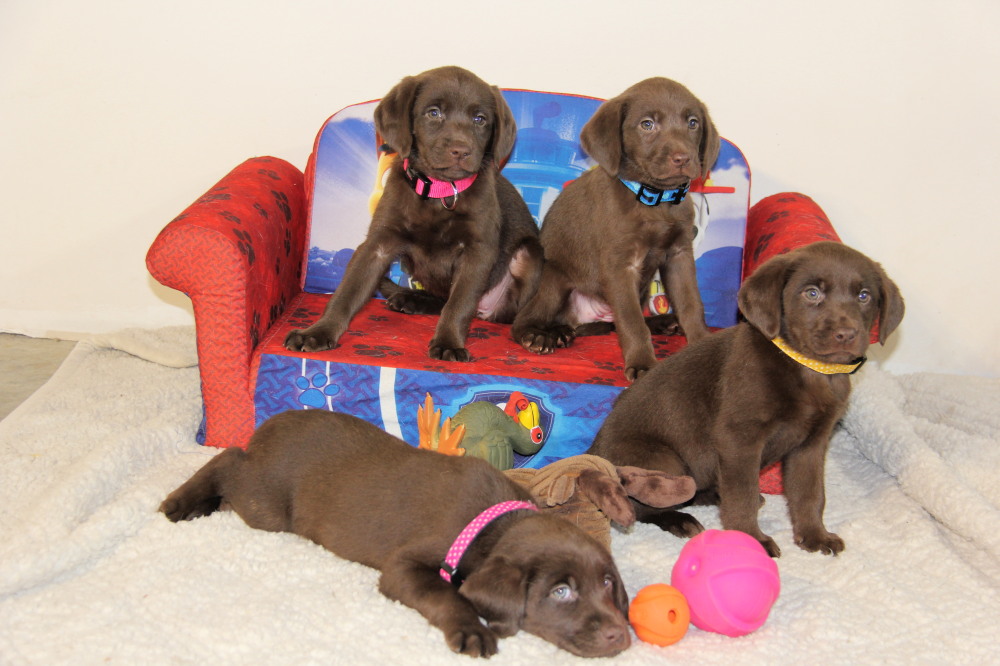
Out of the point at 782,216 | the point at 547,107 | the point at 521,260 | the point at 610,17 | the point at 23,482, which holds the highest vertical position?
the point at 610,17

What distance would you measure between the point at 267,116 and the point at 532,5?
1652 millimetres

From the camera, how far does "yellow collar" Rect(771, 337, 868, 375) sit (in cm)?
285

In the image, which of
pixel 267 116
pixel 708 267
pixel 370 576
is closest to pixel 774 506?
pixel 708 267

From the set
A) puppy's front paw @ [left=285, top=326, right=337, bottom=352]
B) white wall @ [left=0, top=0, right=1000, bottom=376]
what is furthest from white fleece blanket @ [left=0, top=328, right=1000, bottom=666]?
white wall @ [left=0, top=0, right=1000, bottom=376]

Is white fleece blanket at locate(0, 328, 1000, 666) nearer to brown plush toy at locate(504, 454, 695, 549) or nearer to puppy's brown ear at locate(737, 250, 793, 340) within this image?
brown plush toy at locate(504, 454, 695, 549)

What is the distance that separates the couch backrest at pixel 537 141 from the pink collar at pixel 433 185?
634 millimetres

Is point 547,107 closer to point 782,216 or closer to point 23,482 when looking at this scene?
point 782,216

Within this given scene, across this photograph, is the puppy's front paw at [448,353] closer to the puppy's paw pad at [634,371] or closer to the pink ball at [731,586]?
the puppy's paw pad at [634,371]

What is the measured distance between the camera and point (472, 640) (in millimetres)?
2160

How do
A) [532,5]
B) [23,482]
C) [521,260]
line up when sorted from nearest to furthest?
[23,482] < [521,260] < [532,5]

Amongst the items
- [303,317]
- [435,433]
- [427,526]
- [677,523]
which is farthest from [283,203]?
[677,523]

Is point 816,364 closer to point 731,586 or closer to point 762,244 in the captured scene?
point 731,586

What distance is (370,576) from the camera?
2602mm

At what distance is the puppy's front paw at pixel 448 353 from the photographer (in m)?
3.47
